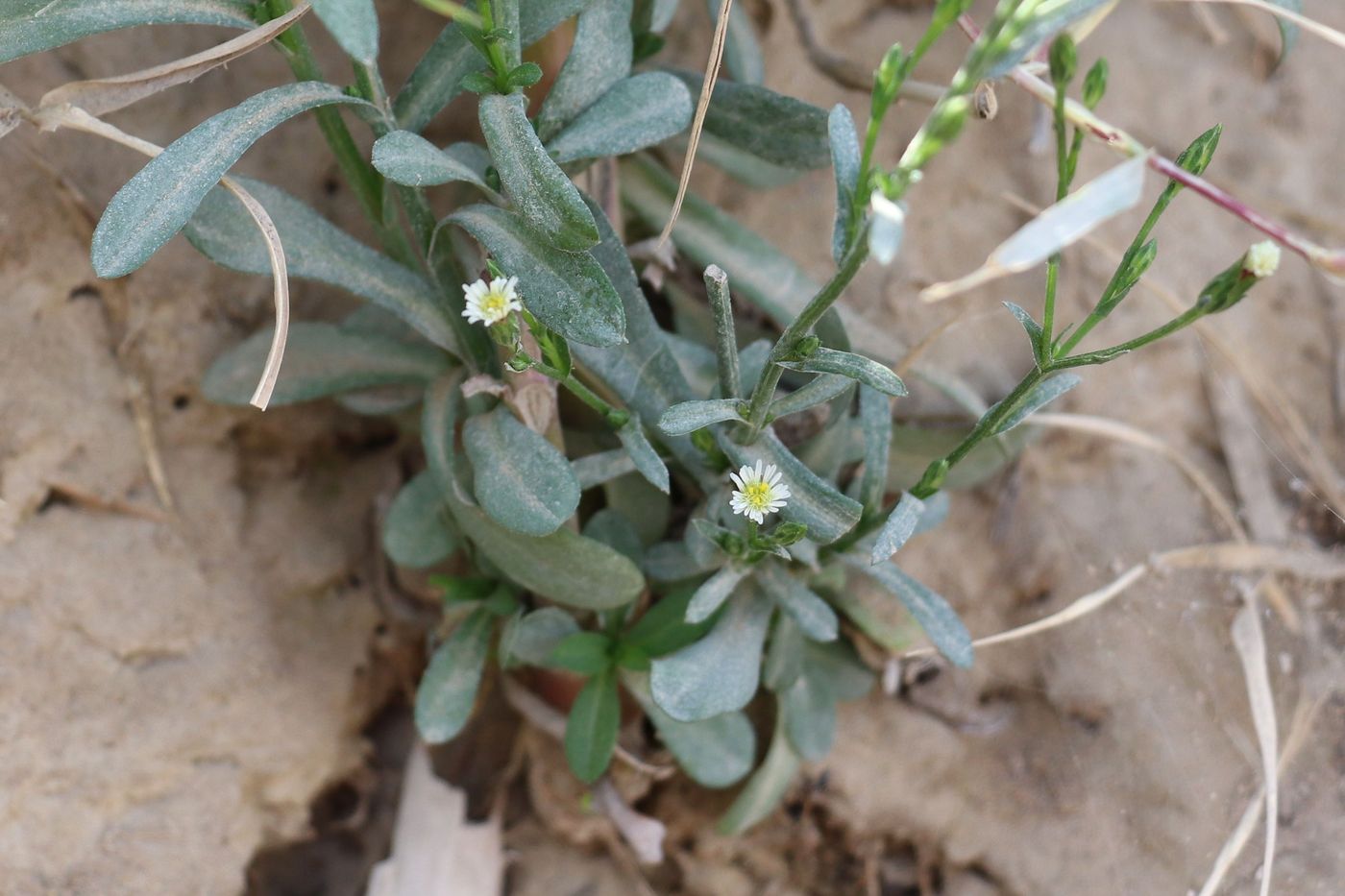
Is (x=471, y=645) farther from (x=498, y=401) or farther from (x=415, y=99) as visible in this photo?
(x=415, y=99)

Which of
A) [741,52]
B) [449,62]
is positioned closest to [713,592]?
[449,62]

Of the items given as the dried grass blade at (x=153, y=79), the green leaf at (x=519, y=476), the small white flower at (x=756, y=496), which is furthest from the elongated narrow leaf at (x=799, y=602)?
the dried grass blade at (x=153, y=79)

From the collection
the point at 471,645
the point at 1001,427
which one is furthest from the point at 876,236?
the point at 471,645

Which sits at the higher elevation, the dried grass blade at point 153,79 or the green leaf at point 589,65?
the green leaf at point 589,65

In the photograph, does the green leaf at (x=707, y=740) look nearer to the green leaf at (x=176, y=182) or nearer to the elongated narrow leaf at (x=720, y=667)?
the elongated narrow leaf at (x=720, y=667)

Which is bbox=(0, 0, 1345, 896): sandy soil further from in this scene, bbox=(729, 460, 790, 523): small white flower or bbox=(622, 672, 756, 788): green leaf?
bbox=(729, 460, 790, 523): small white flower

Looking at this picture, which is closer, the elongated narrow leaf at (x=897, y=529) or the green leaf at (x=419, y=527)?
the elongated narrow leaf at (x=897, y=529)

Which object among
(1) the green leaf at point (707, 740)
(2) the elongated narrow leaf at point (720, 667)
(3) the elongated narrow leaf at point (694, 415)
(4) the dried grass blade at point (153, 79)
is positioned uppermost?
(4) the dried grass blade at point (153, 79)
